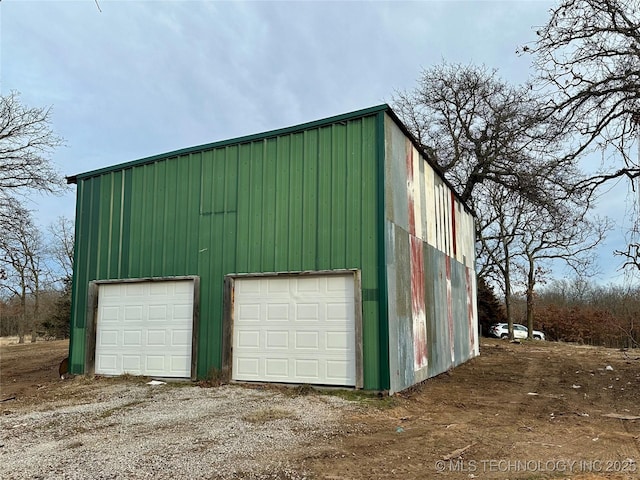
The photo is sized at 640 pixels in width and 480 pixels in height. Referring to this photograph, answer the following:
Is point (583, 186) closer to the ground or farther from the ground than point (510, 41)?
closer to the ground

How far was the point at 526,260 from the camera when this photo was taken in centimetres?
2742

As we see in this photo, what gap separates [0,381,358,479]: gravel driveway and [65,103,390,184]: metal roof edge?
466 cm

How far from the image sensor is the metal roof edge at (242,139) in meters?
8.42

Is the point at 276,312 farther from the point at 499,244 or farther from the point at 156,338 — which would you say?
the point at 499,244

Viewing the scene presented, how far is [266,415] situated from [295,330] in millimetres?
2243

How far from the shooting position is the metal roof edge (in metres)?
8.42

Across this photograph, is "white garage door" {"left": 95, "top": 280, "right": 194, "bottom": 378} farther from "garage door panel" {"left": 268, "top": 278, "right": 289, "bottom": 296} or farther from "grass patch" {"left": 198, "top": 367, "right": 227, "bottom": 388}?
"garage door panel" {"left": 268, "top": 278, "right": 289, "bottom": 296}

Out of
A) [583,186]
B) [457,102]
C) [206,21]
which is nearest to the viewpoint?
[206,21]

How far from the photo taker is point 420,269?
32.8ft

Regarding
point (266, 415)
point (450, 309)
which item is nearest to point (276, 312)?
point (266, 415)

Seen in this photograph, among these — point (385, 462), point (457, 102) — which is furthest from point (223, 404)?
point (457, 102)

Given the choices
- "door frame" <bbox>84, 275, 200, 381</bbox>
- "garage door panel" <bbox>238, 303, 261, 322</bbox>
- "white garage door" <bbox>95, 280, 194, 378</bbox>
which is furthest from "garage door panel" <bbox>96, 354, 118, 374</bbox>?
"garage door panel" <bbox>238, 303, 261, 322</bbox>

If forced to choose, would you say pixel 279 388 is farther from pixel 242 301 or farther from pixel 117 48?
pixel 117 48

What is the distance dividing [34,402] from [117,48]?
19.9 ft
